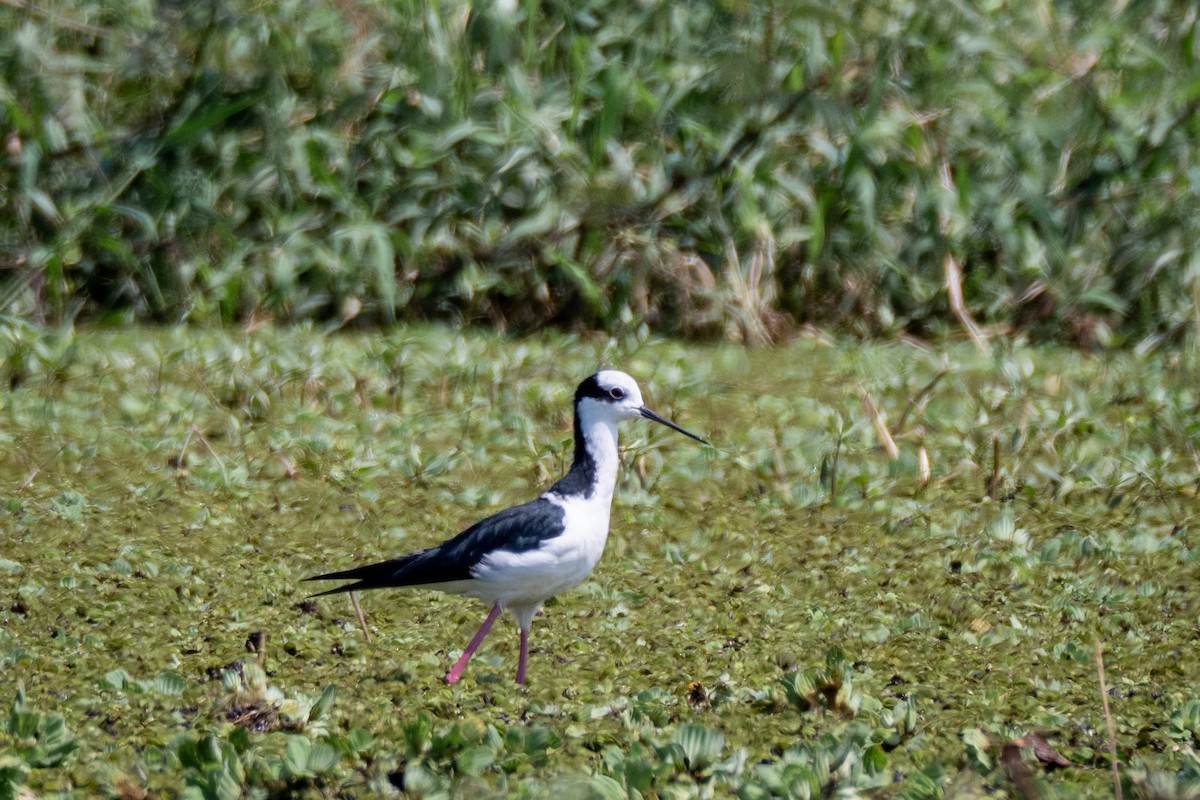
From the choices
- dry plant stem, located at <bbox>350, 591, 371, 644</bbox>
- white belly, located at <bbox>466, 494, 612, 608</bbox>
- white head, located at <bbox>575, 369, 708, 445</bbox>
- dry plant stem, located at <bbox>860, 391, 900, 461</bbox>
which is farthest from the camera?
dry plant stem, located at <bbox>860, 391, 900, 461</bbox>

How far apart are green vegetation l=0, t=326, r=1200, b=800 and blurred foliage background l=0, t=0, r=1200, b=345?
417mm

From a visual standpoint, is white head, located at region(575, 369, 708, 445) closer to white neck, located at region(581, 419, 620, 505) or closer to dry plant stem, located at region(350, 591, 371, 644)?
white neck, located at region(581, 419, 620, 505)

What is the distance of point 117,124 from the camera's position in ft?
25.9

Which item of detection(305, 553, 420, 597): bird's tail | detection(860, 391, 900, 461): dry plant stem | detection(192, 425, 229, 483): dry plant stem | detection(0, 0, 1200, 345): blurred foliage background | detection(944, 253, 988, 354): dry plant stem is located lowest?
detection(305, 553, 420, 597): bird's tail

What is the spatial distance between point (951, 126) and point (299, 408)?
3540 millimetres

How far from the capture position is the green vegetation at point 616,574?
3.54 metres

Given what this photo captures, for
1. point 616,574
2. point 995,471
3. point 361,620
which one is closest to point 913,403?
point 995,471

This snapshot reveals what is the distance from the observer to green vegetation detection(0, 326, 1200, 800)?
3.54m

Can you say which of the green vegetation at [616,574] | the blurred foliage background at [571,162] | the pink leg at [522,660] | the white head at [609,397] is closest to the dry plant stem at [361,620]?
the green vegetation at [616,574]

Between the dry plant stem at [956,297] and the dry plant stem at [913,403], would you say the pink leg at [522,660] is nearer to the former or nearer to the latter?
the dry plant stem at [913,403]

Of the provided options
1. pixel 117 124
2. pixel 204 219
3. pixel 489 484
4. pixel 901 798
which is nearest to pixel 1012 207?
pixel 489 484

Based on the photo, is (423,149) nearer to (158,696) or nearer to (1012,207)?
(1012,207)

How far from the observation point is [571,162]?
761 cm

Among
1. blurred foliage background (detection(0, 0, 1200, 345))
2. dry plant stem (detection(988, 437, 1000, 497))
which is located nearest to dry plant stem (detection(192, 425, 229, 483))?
blurred foliage background (detection(0, 0, 1200, 345))
